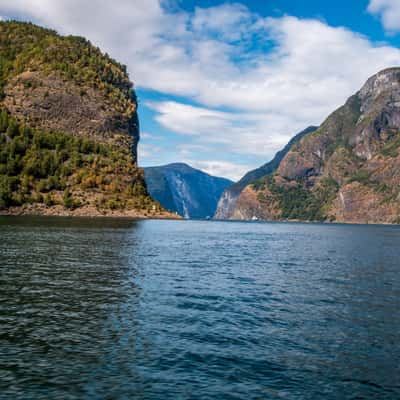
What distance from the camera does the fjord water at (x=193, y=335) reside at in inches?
676

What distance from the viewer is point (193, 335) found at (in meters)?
23.7

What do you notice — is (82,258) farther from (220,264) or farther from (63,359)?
(63,359)

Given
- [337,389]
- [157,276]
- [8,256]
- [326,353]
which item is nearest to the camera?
[337,389]

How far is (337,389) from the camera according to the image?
17375mm

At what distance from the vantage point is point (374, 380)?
18312mm

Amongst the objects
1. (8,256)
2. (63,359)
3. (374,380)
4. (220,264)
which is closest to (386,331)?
(374,380)

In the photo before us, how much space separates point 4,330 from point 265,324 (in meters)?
15.5

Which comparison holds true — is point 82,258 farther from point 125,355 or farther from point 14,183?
point 14,183

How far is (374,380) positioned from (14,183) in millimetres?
204349

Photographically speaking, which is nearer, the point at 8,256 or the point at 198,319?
the point at 198,319

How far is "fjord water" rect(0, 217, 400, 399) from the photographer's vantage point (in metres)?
17.2

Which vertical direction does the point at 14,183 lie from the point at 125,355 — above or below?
above

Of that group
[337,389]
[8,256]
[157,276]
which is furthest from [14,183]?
[337,389]

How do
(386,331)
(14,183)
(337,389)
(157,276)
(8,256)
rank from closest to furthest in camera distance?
(337,389), (386,331), (157,276), (8,256), (14,183)
